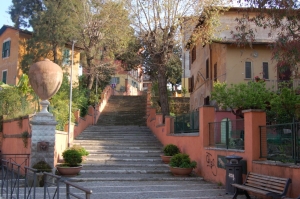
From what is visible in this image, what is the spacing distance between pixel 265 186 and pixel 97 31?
2067cm

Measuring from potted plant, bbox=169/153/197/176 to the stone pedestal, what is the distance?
4.56 metres

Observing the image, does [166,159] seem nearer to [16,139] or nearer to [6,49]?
[16,139]

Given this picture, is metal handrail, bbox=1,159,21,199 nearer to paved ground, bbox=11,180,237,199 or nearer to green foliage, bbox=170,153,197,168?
paved ground, bbox=11,180,237,199

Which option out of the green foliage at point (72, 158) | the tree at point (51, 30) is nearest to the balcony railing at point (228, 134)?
the green foliage at point (72, 158)

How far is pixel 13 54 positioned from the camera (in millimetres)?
30156

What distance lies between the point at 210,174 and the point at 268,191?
481 centimetres

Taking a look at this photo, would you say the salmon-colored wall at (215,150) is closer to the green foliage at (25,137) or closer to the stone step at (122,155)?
the stone step at (122,155)

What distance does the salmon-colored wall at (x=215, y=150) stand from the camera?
29.5 feet

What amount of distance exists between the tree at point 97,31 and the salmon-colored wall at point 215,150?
8728mm

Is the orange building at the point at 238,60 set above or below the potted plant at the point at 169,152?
above


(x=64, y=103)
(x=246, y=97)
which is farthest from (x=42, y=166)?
(x=246, y=97)

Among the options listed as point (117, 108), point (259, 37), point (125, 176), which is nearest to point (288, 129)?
point (125, 176)

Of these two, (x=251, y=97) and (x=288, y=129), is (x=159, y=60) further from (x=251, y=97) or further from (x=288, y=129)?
(x=288, y=129)

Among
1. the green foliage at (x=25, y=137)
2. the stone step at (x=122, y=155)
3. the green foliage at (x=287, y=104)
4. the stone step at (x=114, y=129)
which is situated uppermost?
the green foliage at (x=287, y=104)
